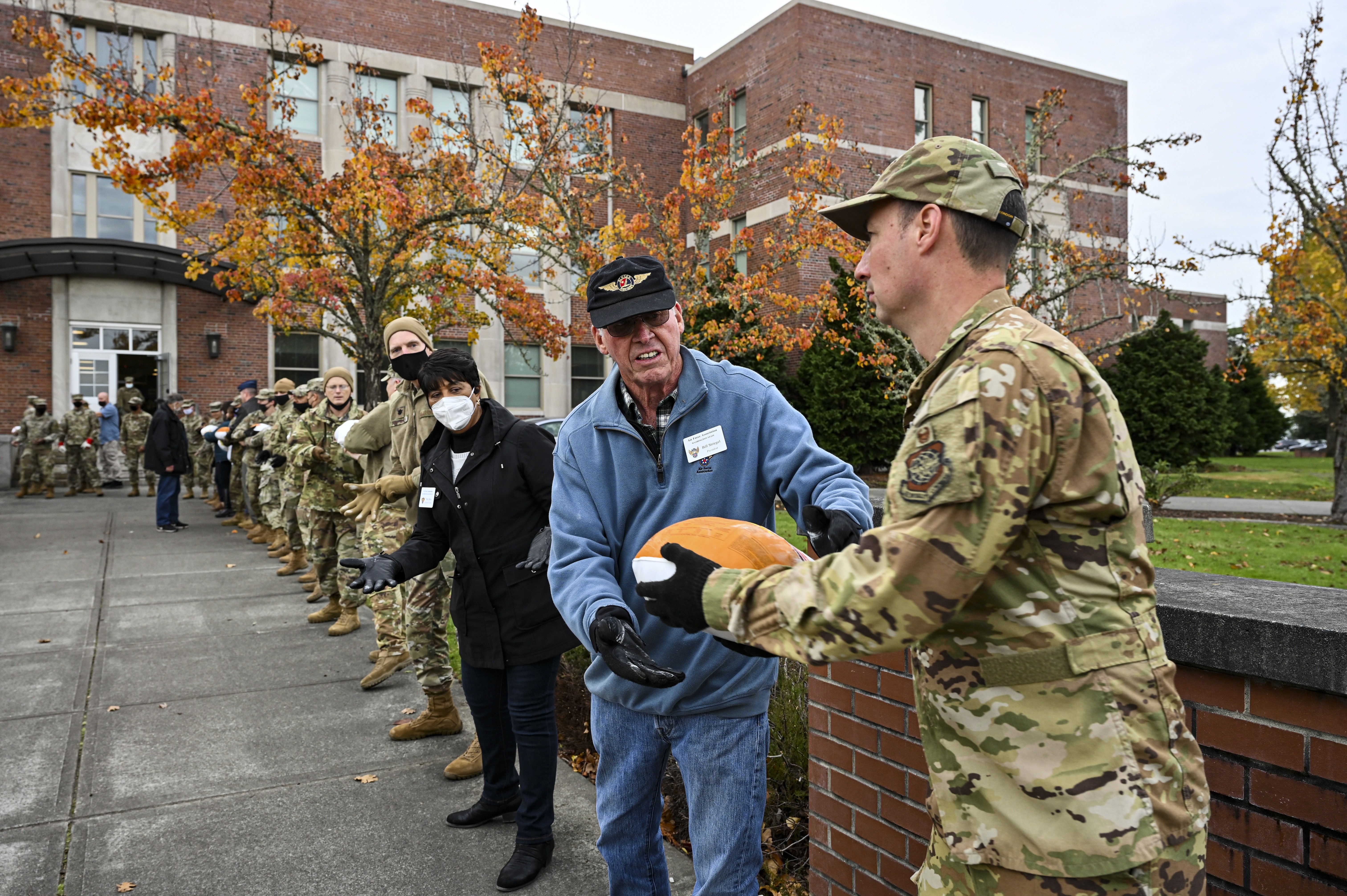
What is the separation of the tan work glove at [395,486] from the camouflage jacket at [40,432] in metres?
17.7

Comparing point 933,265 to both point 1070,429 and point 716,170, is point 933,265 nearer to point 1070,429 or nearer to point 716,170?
point 1070,429

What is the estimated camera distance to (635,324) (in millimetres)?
2736

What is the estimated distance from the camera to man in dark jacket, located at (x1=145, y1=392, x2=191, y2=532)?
14.0 metres

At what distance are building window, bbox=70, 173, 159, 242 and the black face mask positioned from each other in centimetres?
2074

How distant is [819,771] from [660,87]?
93.1 ft

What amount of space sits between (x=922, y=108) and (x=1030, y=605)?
94.1ft

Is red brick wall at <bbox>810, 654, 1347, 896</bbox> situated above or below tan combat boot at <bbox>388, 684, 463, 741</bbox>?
above

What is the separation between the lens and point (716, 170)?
15.9 meters

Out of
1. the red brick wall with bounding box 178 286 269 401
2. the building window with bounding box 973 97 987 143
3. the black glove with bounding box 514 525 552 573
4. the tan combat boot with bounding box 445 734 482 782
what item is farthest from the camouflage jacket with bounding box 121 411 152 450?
the building window with bounding box 973 97 987 143

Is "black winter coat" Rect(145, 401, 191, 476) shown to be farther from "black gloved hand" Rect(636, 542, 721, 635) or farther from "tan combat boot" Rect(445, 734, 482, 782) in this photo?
"black gloved hand" Rect(636, 542, 721, 635)

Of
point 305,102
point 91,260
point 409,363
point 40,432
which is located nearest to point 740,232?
point 305,102

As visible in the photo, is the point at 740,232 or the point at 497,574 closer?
the point at 497,574

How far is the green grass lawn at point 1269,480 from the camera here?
20531 millimetres

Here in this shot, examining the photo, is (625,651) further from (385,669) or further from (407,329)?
(385,669)
